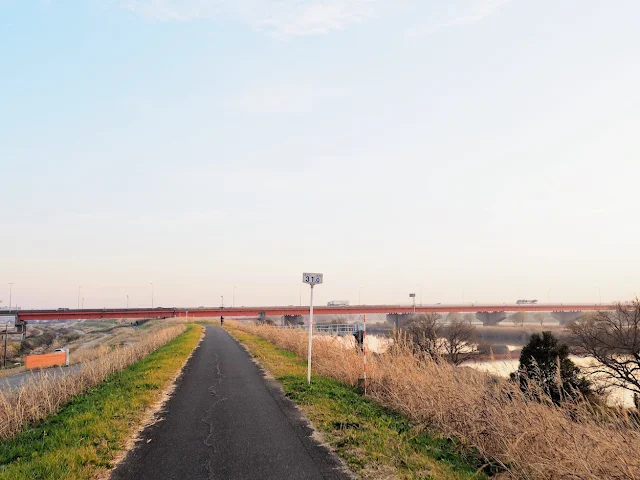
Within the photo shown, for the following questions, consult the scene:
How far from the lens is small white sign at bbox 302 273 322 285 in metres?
14.2

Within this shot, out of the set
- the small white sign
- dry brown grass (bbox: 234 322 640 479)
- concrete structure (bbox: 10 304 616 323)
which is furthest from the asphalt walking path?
concrete structure (bbox: 10 304 616 323)

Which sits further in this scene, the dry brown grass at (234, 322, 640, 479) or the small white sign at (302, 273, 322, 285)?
the small white sign at (302, 273, 322, 285)

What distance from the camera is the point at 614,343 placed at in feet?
91.8

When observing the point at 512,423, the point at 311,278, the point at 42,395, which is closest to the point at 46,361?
the point at 42,395

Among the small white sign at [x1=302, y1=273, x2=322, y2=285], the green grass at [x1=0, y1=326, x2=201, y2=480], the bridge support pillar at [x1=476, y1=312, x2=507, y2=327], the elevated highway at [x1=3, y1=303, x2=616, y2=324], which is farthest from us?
the bridge support pillar at [x1=476, y1=312, x2=507, y2=327]

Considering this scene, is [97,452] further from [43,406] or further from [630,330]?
[630,330]

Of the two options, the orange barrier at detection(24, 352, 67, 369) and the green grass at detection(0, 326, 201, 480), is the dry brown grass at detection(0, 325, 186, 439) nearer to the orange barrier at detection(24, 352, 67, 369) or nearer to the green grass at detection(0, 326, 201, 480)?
the green grass at detection(0, 326, 201, 480)

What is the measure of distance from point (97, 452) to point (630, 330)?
31.4m

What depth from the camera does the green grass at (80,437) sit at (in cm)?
638

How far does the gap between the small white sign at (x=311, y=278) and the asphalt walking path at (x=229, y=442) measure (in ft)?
11.7

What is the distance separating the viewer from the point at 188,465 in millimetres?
6684

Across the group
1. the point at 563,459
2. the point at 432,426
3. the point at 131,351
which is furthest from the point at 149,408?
the point at 131,351

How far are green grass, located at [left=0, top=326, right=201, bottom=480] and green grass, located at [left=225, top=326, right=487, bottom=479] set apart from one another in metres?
3.92

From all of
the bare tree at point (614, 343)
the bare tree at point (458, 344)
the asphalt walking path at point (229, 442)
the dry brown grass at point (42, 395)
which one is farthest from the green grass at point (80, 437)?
the bare tree at point (458, 344)
